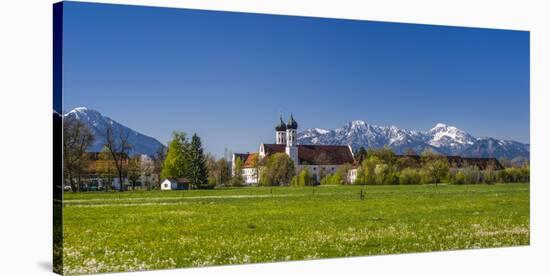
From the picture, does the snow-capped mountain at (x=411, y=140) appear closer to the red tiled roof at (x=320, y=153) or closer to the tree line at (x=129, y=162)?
the red tiled roof at (x=320, y=153)

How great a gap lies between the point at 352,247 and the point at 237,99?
13.5ft

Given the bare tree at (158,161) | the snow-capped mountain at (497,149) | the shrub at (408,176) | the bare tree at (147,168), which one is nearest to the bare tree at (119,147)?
the bare tree at (147,168)

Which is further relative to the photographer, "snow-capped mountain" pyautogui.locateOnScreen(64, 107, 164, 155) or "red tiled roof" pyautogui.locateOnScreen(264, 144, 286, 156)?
"red tiled roof" pyautogui.locateOnScreen(264, 144, 286, 156)

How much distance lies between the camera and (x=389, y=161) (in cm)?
2278

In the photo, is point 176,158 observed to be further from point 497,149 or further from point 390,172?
point 497,149

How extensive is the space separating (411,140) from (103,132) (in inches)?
303

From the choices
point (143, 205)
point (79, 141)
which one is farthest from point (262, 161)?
point (79, 141)

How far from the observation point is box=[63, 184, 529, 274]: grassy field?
1830 centimetres

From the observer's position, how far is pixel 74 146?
18125 millimetres

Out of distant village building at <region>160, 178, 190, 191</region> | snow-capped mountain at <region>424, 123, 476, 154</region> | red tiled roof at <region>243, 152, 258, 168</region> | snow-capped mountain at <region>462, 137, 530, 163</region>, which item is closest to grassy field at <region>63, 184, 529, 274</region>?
distant village building at <region>160, 178, 190, 191</region>

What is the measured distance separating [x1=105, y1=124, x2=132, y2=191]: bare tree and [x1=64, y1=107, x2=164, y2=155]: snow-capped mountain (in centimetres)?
6

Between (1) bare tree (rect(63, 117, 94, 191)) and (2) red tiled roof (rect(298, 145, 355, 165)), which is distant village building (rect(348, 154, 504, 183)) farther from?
(1) bare tree (rect(63, 117, 94, 191))

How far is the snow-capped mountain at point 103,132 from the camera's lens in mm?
18016

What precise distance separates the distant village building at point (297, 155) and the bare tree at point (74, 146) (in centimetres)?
350
